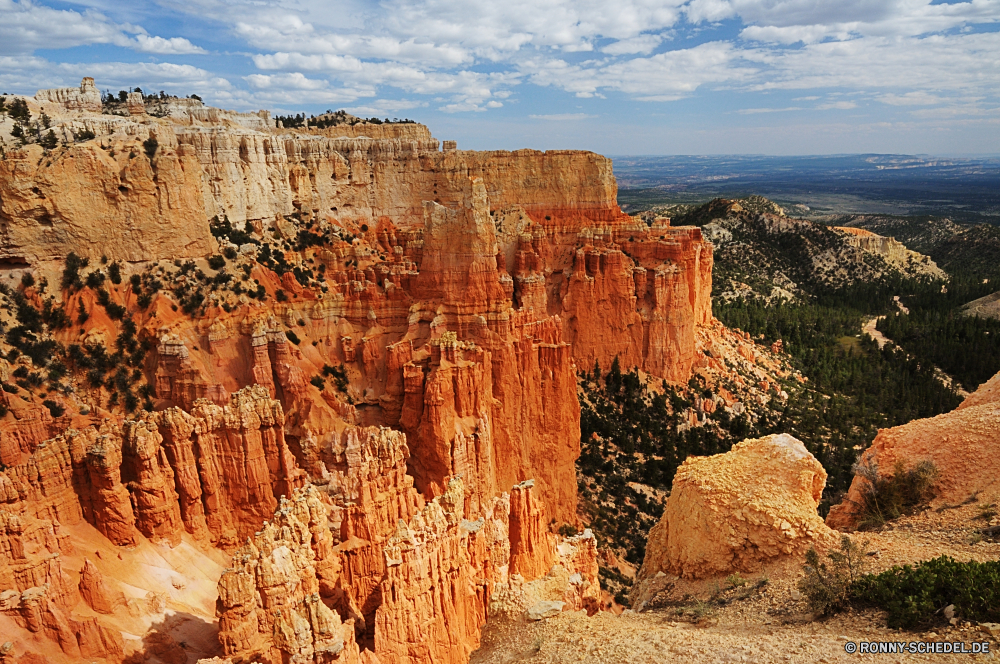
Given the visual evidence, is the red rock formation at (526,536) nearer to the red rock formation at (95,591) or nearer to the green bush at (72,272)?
the red rock formation at (95,591)

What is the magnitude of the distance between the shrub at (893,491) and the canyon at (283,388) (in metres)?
8.39

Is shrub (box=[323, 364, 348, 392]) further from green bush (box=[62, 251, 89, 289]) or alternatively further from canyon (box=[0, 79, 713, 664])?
green bush (box=[62, 251, 89, 289])

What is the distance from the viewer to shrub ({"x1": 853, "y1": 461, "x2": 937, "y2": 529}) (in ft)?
55.8

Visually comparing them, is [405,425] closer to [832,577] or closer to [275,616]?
[275,616]

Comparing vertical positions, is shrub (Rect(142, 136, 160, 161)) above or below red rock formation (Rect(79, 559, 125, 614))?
above

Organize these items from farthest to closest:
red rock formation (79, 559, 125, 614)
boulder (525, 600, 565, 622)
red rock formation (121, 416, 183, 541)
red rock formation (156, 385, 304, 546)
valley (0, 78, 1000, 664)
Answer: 1. red rock formation (156, 385, 304, 546)
2. red rock formation (121, 416, 183, 541)
3. red rock formation (79, 559, 125, 614)
4. valley (0, 78, 1000, 664)
5. boulder (525, 600, 565, 622)

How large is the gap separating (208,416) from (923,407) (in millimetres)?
53777

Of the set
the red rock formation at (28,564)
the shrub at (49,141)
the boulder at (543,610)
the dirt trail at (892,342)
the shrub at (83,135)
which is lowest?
the dirt trail at (892,342)

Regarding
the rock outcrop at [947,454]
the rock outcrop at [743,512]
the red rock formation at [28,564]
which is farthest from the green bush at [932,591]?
the red rock formation at [28,564]

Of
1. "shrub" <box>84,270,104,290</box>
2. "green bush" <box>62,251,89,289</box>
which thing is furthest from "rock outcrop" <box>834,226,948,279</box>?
"green bush" <box>62,251,89,289</box>

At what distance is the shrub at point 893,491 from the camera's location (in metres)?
17.0

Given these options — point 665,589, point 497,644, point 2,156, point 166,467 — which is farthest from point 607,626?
point 2,156

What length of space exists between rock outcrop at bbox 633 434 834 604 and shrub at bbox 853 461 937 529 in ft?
6.49

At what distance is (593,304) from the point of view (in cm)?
4753
